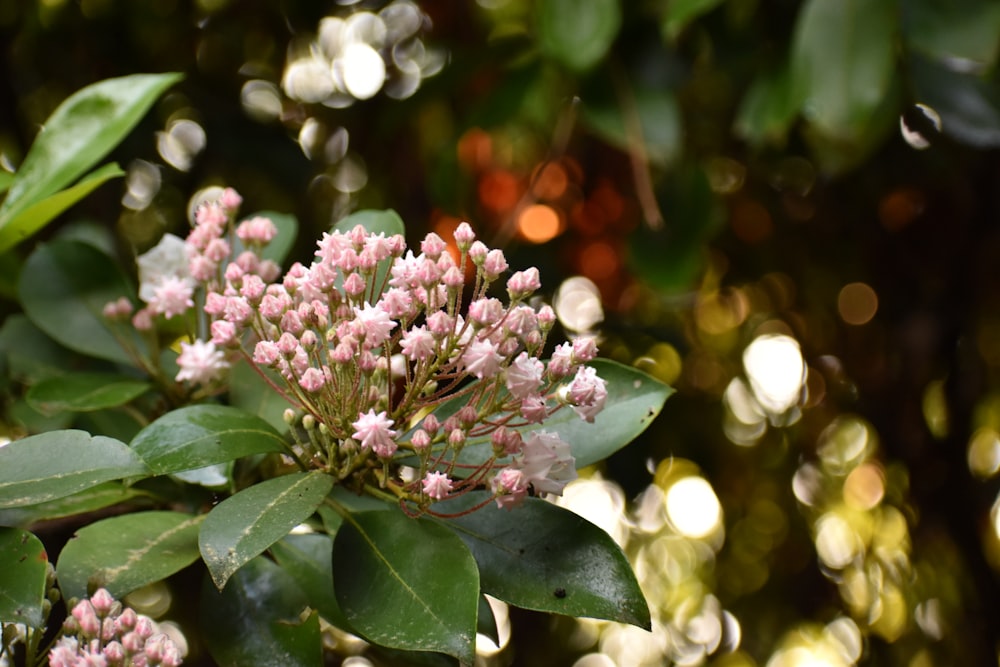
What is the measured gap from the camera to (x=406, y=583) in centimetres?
60

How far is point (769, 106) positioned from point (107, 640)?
996 millimetres

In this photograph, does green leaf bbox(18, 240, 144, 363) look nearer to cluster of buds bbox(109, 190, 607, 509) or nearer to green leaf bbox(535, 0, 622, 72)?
cluster of buds bbox(109, 190, 607, 509)

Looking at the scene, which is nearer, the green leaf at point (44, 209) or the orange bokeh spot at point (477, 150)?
the green leaf at point (44, 209)

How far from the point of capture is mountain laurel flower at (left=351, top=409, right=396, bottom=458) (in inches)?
23.6

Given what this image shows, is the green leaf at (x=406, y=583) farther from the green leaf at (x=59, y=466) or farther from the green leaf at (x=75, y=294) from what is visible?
the green leaf at (x=75, y=294)

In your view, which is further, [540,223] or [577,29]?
[540,223]

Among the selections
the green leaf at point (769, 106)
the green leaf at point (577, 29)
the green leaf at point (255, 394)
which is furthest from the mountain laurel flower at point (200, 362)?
the green leaf at point (769, 106)

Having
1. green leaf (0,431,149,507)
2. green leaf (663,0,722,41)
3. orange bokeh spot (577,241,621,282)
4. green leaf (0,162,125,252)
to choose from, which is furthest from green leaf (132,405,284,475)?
orange bokeh spot (577,241,621,282)

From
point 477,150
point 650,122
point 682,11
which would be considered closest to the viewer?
point 682,11

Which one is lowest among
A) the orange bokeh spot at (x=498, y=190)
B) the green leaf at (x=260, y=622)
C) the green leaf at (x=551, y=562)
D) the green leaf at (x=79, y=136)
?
the orange bokeh spot at (x=498, y=190)

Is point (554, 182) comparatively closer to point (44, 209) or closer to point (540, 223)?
point (540, 223)

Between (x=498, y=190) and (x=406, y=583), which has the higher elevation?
(x=406, y=583)

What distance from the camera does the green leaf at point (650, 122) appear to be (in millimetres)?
1269

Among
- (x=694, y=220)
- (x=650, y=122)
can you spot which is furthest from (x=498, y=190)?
(x=650, y=122)
